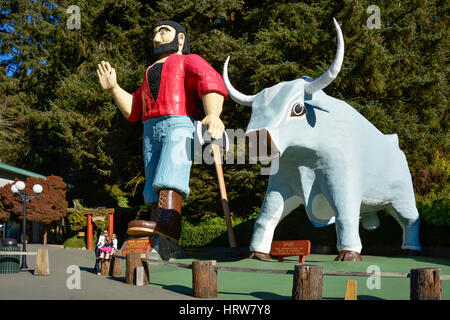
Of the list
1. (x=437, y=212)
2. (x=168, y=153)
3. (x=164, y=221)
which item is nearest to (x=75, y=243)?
(x=164, y=221)

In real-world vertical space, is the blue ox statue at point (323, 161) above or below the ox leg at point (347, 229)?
above

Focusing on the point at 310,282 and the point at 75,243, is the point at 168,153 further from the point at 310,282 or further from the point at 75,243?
the point at 75,243

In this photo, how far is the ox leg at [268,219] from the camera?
834 cm

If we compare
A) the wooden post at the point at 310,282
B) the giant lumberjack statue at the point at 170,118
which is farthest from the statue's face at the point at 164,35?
the wooden post at the point at 310,282

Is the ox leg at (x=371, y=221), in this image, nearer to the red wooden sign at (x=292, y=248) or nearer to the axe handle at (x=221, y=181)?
the red wooden sign at (x=292, y=248)

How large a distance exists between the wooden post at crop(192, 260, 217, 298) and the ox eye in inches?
115

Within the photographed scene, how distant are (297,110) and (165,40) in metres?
3.21

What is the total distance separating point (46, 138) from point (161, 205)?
581 inches

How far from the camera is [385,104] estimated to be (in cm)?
1522

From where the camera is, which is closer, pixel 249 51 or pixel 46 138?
pixel 249 51

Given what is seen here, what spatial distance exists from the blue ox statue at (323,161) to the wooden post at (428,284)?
109 inches

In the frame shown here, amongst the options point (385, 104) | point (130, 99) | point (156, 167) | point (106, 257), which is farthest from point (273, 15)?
point (106, 257)

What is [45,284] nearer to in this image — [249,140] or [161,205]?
[161,205]

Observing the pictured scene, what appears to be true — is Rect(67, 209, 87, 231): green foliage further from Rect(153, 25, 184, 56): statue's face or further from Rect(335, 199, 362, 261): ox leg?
Rect(335, 199, 362, 261): ox leg
